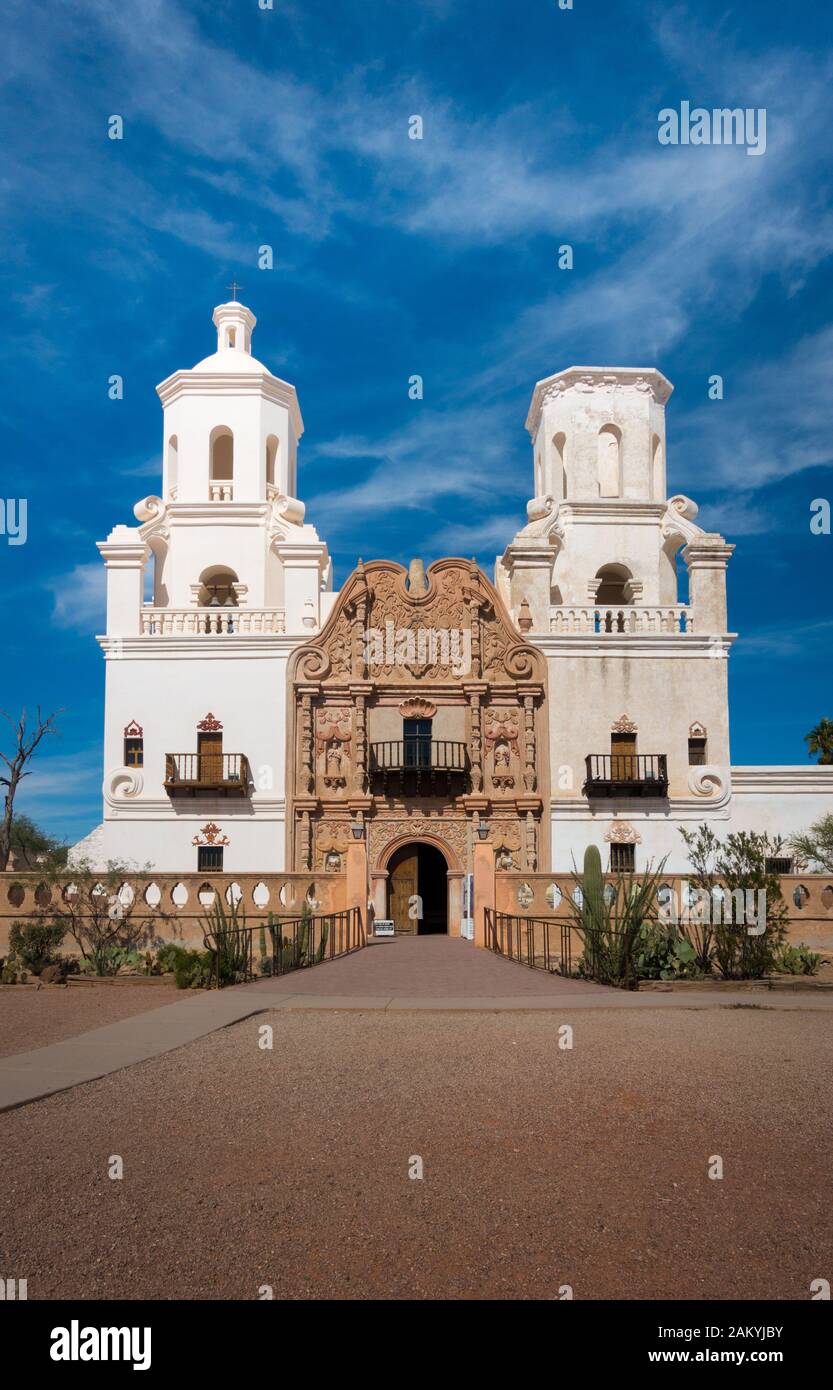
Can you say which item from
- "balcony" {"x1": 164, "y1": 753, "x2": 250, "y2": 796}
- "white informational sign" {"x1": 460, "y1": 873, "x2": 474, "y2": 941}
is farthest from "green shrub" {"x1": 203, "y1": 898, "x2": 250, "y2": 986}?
"balcony" {"x1": 164, "y1": 753, "x2": 250, "y2": 796}

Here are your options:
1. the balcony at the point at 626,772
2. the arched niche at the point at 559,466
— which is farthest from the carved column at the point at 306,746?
→ the arched niche at the point at 559,466

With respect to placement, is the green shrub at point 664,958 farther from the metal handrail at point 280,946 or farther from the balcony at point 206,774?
the balcony at point 206,774

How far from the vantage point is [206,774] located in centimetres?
3334

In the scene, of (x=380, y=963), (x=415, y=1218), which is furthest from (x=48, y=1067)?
(x=380, y=963)

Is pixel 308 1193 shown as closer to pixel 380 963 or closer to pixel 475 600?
pixel 380 963

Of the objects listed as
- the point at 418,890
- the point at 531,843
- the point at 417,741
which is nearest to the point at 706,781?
the point at 531,843

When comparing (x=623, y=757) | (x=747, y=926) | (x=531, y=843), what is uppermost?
(x=623, y=757)

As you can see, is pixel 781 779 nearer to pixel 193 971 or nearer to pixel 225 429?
pixel 225 429

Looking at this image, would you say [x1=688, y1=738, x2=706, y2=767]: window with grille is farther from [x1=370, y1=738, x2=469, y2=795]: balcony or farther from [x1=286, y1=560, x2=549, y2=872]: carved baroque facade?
[x1=370, y1=738, x2=469, y2=795]: balcony

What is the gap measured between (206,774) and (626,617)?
13302 mm

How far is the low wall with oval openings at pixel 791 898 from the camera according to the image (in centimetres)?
2091

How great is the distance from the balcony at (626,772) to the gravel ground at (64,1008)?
18344 millimetres

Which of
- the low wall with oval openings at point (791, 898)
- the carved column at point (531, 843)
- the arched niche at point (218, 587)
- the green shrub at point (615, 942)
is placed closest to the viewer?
the green shrub at point (615, 942)
